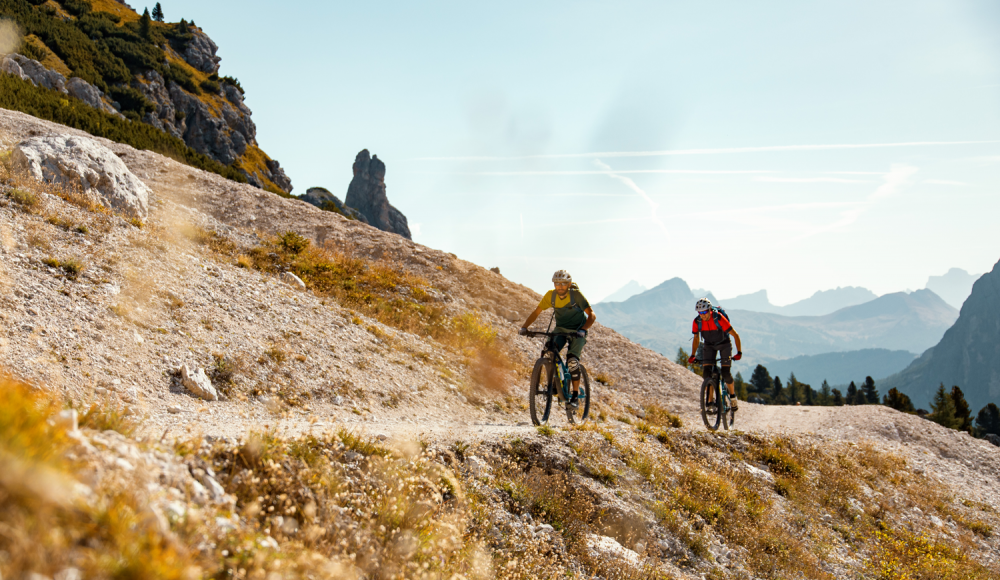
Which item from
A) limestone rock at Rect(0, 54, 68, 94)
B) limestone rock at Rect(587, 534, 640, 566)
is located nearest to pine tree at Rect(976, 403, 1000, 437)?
limestone rock at Rect(587, 534, 640, 566)

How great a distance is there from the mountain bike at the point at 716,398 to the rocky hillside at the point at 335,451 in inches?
30.3

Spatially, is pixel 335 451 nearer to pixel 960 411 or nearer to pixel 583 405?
pixel 583 405

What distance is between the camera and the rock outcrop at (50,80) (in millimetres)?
39969

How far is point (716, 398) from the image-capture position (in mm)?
13258

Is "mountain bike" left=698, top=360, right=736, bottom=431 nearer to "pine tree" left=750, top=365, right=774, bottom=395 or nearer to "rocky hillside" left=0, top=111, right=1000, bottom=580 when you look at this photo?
"rocky hillside" left=0, top=111, right=1000, bottom=580

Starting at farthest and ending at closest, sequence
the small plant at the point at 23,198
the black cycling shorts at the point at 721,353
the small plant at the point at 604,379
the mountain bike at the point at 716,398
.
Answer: the small plant at the point at 604,379 < the mountain bike at the point at 716,398 < the black cycling shorts at the point at 721,353 < the small plant at the point at 23,198

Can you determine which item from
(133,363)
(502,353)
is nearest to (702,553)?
(133,363)

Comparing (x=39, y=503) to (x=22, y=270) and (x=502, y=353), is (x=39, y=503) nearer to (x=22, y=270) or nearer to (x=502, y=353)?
(x=22, y=270)

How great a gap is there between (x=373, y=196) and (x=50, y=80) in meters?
118

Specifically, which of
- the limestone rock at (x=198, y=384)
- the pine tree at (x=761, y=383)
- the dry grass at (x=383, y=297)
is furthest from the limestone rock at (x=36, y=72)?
the pine tree at (x=761, y=383)

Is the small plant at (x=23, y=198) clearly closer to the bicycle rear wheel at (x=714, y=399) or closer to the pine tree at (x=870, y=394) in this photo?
the bicycle rear wheel at (x=714, y=399)

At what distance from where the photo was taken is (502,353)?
62.3 feet

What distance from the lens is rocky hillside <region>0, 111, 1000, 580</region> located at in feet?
9.95

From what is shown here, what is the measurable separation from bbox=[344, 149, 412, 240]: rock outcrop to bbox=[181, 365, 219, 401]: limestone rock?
6087 inches
